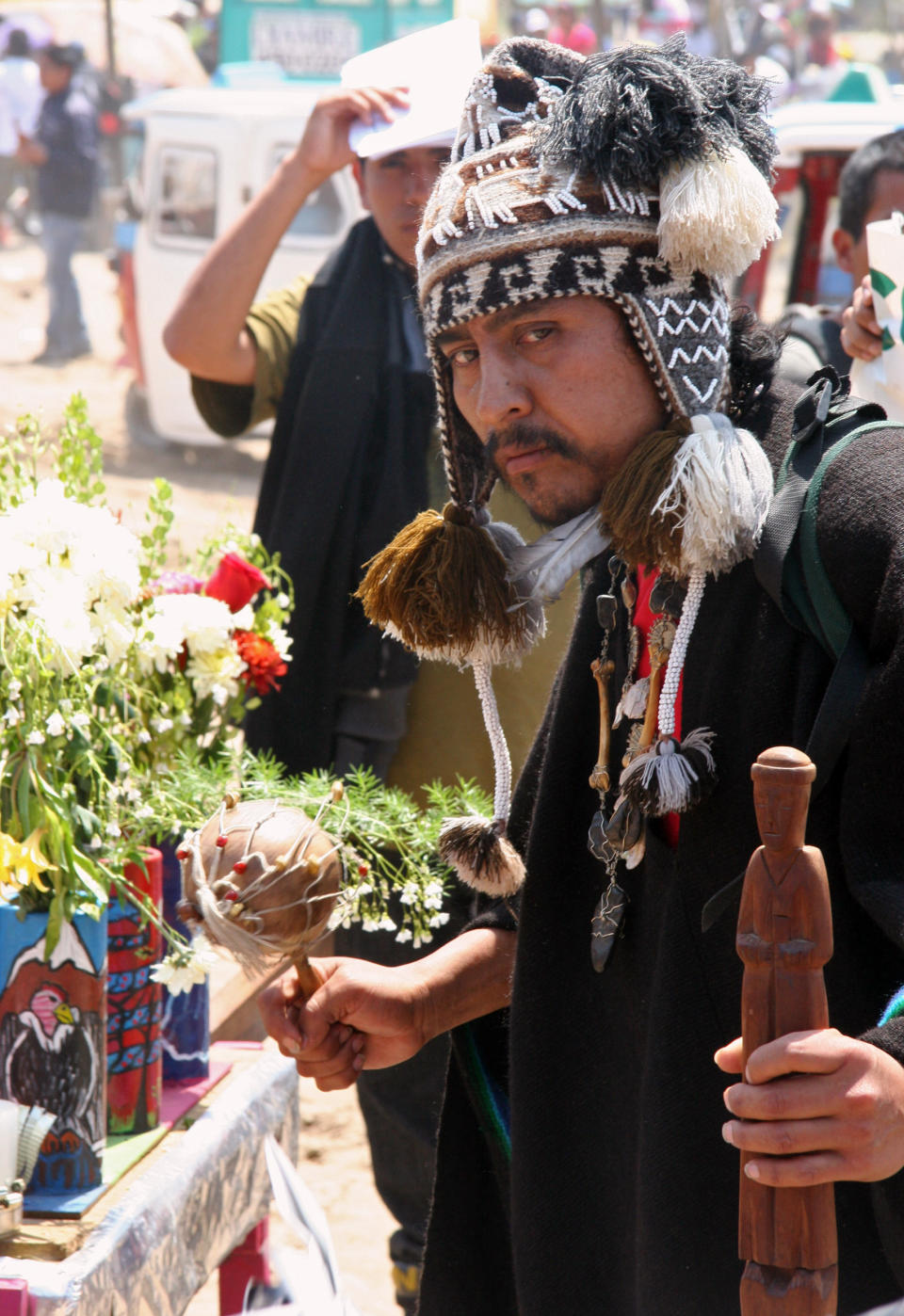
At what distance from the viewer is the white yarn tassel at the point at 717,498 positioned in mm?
1390

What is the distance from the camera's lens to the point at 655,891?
1.56m

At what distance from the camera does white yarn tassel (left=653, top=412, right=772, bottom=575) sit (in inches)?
54.7

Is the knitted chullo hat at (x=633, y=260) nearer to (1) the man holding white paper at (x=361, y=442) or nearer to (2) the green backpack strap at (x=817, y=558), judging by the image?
(2) the green backpack strap at (x=817, y=558)

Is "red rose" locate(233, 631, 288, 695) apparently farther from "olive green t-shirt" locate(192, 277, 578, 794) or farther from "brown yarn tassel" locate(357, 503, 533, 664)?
"brown yarn tassel" locate(357, 503, 533, 664)

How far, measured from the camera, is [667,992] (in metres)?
1.50

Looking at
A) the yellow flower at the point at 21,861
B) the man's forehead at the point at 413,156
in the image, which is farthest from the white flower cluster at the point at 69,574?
the man's forehead at the point at 413,156

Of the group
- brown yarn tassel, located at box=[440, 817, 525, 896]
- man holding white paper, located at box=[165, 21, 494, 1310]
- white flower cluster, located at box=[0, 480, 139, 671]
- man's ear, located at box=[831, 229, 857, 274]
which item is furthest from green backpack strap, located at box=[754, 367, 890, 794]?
man's ear, located at box=[831, 229, 857, 274]

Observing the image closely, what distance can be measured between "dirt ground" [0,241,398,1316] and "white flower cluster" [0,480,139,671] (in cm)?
20

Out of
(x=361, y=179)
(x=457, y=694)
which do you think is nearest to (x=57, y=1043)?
(x=457, y=694)

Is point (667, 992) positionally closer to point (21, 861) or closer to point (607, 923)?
point (607, 923)

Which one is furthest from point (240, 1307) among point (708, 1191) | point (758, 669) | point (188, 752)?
point (758, 669)

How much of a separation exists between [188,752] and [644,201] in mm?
1134

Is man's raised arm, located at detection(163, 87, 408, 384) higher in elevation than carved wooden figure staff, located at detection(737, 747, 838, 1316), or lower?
higher

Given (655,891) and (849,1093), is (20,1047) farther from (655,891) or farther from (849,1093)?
(849,1093)
